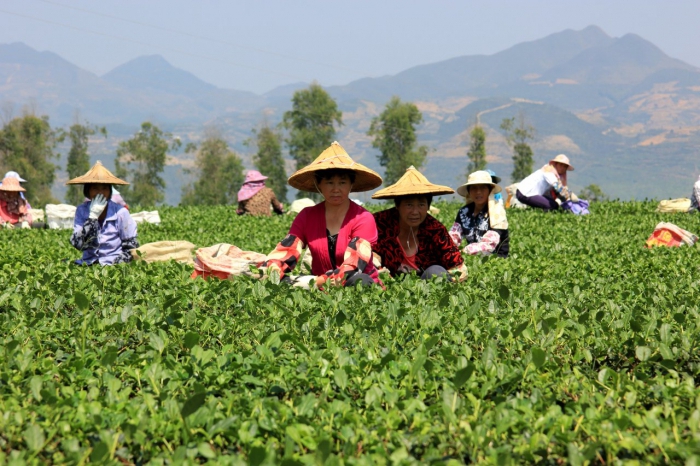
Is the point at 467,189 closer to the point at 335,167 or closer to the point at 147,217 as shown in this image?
the point at 335,167

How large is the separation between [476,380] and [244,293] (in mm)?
2368

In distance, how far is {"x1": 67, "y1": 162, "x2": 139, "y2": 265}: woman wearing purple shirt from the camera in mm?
7617

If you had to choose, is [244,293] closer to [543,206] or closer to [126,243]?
[126,243]

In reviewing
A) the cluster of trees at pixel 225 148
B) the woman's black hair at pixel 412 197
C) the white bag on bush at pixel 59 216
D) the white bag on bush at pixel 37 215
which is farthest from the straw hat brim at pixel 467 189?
the cluster of trees at pixel 225 148

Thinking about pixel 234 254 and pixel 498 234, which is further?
pixel 498 234

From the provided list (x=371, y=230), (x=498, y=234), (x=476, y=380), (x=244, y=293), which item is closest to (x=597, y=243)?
(x=498, y=234)

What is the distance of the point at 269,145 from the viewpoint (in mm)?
89188

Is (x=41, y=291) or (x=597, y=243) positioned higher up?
(x=41, y=291)

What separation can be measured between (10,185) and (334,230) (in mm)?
9710

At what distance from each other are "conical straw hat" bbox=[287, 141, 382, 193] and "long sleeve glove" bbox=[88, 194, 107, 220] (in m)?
2.43

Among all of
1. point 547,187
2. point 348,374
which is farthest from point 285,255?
point 547,187

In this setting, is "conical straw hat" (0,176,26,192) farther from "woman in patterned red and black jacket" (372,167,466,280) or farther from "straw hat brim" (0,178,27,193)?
"woman in patterned red and black jacket" (372,167,466,280)

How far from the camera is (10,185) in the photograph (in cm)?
1341

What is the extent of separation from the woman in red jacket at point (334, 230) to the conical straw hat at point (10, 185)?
364 inches
